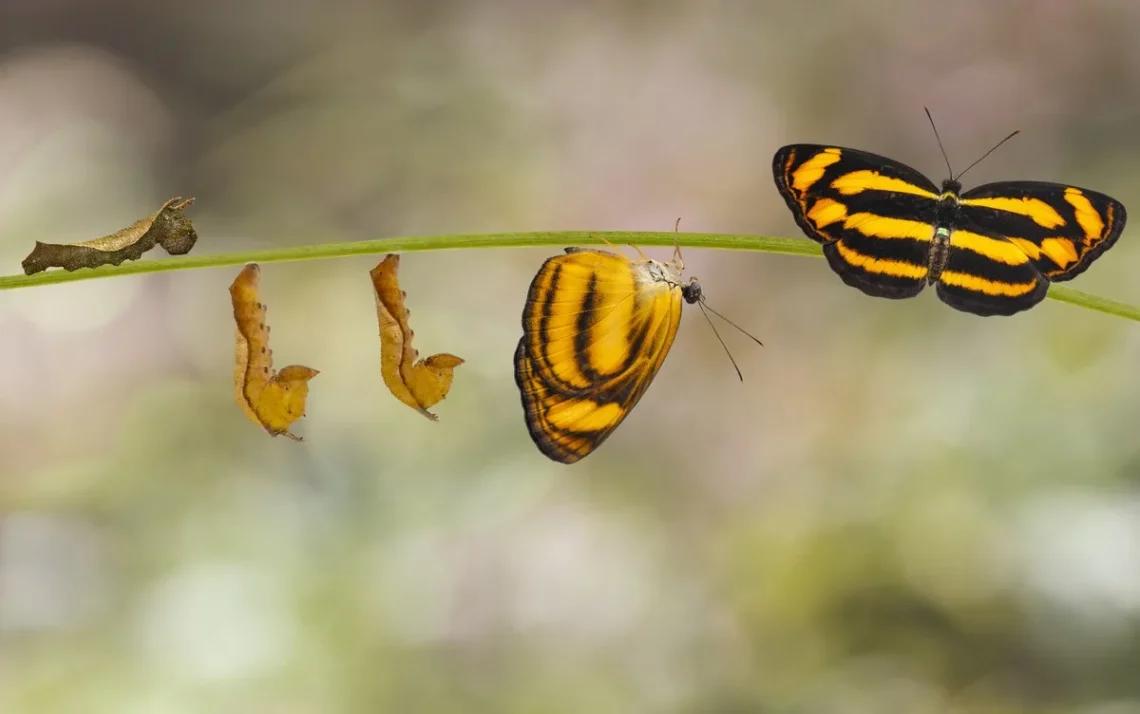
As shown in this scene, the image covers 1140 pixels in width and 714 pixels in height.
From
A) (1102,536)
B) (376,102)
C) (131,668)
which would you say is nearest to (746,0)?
(376,102)

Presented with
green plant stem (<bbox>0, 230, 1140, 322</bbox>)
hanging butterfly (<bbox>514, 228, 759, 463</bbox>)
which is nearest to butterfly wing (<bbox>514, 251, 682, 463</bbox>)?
hanging butterfly (<bbox>514, 228, 759, 463</bbox>)

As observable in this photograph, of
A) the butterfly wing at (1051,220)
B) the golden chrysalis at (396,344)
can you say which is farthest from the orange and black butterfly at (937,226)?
the golden chrysalis at (396,344)

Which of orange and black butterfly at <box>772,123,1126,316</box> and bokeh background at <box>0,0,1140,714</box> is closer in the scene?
orange and black butterfly at <box>772,123,1126,316</box>

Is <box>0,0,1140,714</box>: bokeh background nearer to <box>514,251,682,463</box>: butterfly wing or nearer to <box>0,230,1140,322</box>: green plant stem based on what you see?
<box>514,251,682,463</box>: butterfly wing

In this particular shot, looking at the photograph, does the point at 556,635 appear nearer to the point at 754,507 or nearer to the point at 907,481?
the point at 754,507

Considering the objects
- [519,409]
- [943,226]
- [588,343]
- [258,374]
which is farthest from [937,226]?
[519,409]

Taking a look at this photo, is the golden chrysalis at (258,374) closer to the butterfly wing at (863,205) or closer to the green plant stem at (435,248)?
the green plant stem at (435,248)

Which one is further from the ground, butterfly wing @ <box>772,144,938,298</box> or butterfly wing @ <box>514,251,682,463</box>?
butterfly wing @ <box>772,144,938,298</box>

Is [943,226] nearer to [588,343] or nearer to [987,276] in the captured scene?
[987,276]
